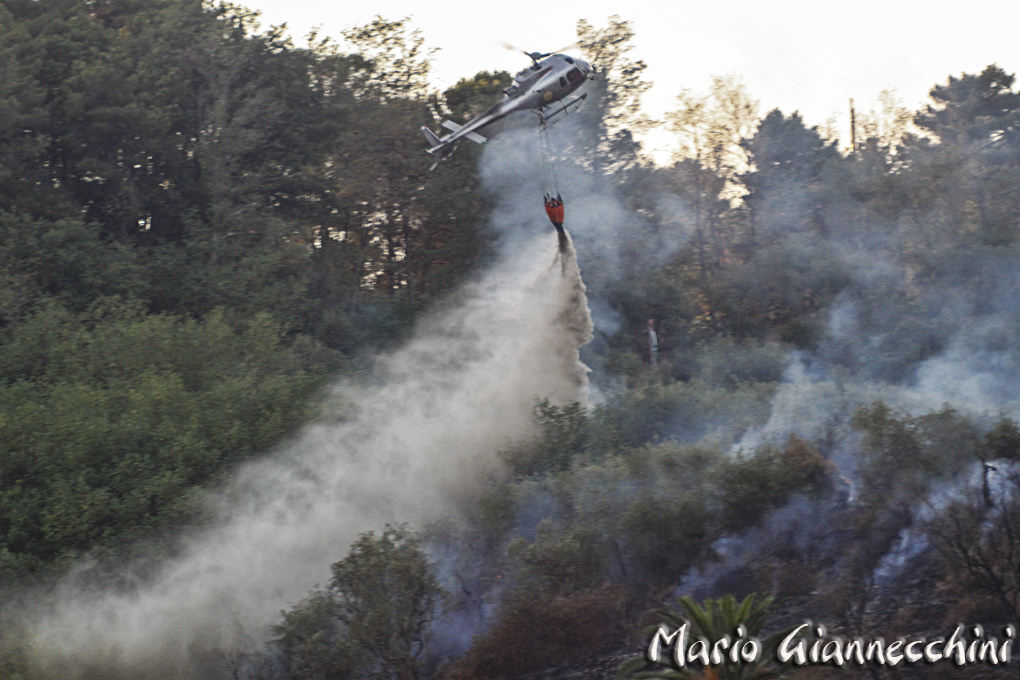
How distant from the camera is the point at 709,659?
14.3m

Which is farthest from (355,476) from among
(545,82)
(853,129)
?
(853,129)

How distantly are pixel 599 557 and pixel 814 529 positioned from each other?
4.42 metres

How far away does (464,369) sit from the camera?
30.2 metres

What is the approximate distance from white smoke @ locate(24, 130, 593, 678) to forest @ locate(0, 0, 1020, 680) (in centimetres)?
9

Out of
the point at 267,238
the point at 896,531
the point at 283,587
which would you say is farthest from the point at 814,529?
the point at 267,238

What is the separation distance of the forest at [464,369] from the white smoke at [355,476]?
0.29 ft

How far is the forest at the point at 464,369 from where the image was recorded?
19.7 m

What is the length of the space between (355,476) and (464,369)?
612 centimetres

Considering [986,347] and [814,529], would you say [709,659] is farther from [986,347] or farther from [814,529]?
[986,347]

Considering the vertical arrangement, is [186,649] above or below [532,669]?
above

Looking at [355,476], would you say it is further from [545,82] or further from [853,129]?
[853,129]

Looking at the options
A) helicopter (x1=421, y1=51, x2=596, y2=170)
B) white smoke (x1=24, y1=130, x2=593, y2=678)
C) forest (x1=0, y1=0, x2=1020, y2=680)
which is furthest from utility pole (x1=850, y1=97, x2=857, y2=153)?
helicopter (x1=421, y1=51, x2=596, y2=170)

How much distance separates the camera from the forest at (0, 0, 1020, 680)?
1970 centimetres

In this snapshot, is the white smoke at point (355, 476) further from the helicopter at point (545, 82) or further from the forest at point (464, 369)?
the helicopter at point (545, 82)
